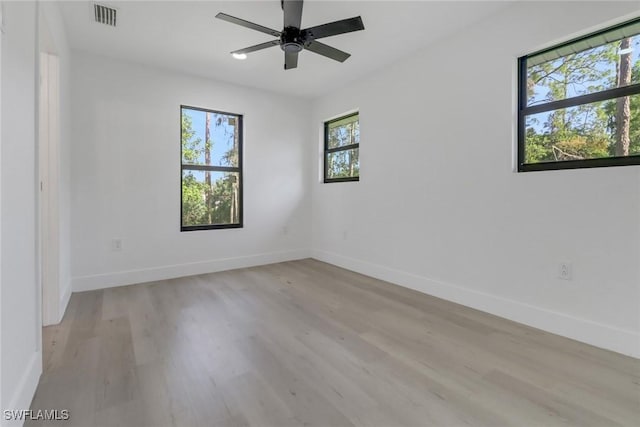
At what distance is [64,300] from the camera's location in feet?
8.77

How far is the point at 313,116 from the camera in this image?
4.95 meters

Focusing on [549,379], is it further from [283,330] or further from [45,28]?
[45,28]

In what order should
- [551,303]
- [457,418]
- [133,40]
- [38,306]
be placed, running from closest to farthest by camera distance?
[457,418] < [38,306] < [551,303] < [133,40]

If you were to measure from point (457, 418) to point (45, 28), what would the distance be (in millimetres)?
3406

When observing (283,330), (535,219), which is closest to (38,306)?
(283,330)

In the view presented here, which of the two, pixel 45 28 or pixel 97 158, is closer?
pixel 45 28

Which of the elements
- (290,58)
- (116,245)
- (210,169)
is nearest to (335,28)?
(290,58)

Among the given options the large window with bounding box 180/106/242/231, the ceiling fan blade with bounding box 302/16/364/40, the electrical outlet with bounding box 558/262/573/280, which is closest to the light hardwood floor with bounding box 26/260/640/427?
the electrical outlet with bounding box 558/262/573/280

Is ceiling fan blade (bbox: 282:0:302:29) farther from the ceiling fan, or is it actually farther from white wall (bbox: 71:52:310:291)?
white wall (bbox: 71:52:310:291)

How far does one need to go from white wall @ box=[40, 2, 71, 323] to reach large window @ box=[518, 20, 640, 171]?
3.64 meters

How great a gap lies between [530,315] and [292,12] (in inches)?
117

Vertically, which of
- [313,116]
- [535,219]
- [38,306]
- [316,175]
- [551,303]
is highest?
[313,116]

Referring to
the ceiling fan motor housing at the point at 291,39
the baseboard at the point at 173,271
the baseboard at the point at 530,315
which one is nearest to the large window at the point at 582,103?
the baseboard at the point at 530,315

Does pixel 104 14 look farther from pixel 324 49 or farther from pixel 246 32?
pixel 324 49
